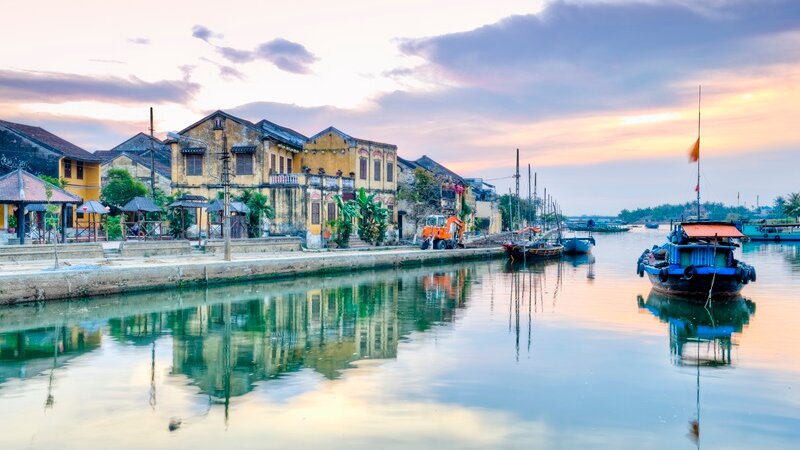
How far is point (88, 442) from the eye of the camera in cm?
912

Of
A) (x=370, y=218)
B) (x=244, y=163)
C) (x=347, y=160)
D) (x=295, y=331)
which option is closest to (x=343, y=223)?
(x=370, y=218)

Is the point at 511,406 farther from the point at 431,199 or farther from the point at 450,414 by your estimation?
the point at 431,199

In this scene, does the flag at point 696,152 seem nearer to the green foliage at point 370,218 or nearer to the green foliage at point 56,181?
the green foliage at point 370,218

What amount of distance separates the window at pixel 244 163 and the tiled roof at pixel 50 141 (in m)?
9.08

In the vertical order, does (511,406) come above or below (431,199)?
below

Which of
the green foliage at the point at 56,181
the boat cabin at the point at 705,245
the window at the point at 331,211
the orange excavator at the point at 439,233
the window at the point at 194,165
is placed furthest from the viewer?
the orange excavator at the point at 439,233

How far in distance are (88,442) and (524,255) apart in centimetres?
3793

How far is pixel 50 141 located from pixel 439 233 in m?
24.3

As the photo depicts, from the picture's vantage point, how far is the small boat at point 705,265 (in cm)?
2386

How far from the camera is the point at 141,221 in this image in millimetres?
32812

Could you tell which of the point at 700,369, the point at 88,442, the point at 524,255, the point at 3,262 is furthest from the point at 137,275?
the point at 524,255

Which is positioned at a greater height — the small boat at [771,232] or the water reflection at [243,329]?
the small boat at [771,232]

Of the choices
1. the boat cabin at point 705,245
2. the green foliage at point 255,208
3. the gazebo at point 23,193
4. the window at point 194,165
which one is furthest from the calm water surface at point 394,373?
the window at point 194,165

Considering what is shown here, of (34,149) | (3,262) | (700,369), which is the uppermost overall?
(34,149)
